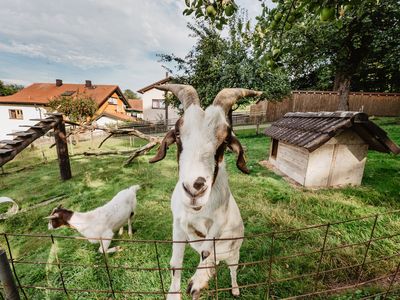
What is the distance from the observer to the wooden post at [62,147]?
26.8 ft

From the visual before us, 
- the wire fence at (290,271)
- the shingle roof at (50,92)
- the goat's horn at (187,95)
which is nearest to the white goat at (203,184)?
the goat's horn at (187,95)

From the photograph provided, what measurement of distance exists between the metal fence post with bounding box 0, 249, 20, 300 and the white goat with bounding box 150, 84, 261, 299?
116cm

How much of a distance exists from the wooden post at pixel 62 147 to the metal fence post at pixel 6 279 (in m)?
7.71

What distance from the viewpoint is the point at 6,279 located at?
5.18 feet

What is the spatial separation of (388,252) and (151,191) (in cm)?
559

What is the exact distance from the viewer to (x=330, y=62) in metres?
17.7

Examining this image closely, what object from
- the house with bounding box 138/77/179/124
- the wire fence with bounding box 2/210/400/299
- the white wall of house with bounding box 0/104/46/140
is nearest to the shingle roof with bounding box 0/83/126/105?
the white wall of house with bounding box 0/104/46/140

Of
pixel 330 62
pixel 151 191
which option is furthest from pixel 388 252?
pixel 330 62

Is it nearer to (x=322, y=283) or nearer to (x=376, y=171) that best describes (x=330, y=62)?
Answer: (x=376, y=171)

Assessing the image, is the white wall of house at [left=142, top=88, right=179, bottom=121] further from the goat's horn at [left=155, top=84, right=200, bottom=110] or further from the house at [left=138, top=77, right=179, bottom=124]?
the goat's horn at [left=155, top=84, right=200, bottom=110]

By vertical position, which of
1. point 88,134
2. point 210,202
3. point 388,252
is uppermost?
point 210,202

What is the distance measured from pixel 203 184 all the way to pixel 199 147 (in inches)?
13.8

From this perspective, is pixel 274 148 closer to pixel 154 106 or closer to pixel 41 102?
pixel 154 106

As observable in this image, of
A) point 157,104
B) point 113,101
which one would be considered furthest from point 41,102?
point 157,104
